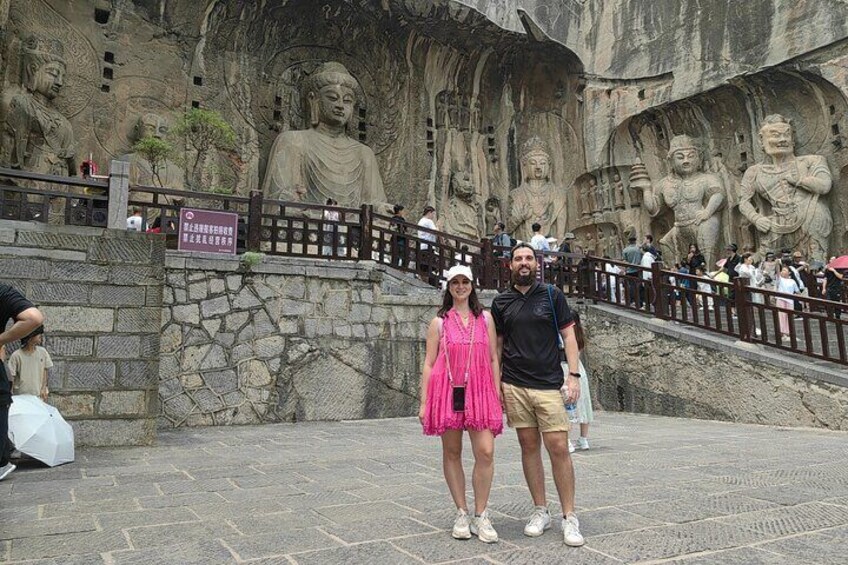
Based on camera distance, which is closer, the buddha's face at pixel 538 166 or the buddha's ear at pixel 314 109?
the buddha's ear at pixel 314 109

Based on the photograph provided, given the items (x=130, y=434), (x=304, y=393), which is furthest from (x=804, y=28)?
(x=130, y=434)

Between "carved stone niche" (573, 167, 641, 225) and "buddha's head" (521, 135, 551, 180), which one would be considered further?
"buddha's head" (521, 135, 551, 180)

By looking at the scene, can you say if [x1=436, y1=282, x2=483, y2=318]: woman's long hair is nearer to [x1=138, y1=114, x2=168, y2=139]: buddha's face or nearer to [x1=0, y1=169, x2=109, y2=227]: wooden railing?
[x1=0, y1=169, x2=109, y2=227]: wooden railing

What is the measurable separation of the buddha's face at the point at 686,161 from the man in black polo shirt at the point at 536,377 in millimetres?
12355

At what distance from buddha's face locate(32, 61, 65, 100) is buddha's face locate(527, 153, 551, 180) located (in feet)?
32.3

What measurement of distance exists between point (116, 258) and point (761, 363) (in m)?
6.47

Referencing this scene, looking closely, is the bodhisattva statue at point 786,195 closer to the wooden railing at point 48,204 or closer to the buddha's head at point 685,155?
the buddha's head at point 685,155

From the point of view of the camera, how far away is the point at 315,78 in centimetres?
1331

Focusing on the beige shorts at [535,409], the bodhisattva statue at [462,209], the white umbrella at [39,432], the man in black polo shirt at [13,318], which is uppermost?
the bodhisattva statue at [462,209]

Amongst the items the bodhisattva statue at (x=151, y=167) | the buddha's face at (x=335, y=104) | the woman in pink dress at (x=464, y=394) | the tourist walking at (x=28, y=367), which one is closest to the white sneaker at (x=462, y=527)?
the woman in pink dress at (x=464, y=394)

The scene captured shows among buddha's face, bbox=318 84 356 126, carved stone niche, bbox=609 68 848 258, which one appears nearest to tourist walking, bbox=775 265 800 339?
carved stone niche, bbox=609 68 848 258

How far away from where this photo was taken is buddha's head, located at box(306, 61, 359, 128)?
1310 centimetres

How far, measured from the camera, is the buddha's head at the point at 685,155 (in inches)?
545

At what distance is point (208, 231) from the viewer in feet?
23.1
